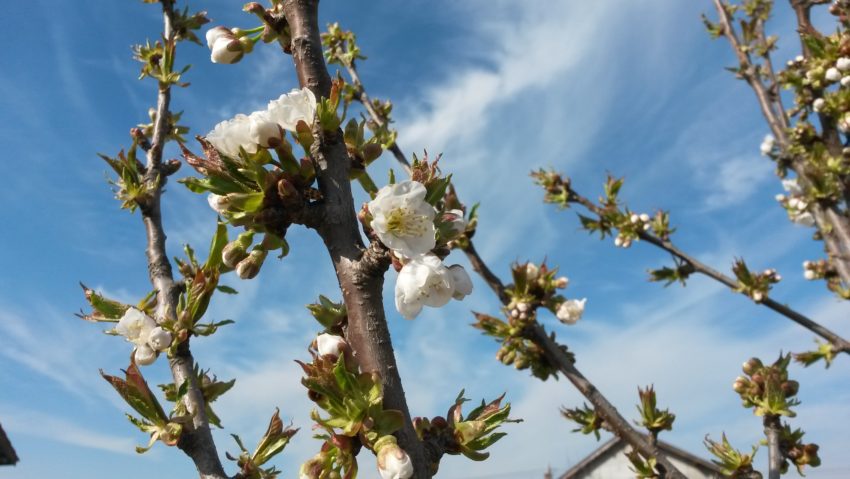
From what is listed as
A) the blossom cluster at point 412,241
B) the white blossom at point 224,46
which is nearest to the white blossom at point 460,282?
the blossom cluster at point 412,241

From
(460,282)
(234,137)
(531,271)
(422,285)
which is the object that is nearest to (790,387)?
(531,271)

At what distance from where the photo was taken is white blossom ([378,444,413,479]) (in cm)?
95

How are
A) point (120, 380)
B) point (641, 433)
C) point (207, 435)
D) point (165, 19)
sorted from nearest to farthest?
point (120, 380), point (207, 435), point (641, 433), point (165, 19)

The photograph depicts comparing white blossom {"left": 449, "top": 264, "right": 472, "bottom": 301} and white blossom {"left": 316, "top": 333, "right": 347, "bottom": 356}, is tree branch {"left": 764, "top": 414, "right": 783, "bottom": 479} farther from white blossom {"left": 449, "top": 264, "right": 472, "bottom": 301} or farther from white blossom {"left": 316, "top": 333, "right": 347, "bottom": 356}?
white blossom {"left": 316, "top": 333, "right": 347, "bottom": 356}

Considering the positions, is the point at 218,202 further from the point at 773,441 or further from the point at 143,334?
the point at 773,441

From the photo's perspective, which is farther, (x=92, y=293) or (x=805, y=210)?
(x=805, y=210)

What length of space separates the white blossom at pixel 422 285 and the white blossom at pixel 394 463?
283 mm

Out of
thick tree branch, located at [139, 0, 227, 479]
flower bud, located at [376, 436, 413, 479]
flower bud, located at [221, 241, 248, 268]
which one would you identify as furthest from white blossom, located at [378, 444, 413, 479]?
thick tree branch, located at [139, 0, 227, 479]

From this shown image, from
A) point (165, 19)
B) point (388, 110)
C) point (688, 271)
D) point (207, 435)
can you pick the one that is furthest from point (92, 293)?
point (688, 271)

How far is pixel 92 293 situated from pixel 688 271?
423 centimetres

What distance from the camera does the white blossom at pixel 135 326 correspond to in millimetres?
1875

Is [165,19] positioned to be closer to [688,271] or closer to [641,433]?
[641,433]

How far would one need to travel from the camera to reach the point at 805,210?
4.86 m

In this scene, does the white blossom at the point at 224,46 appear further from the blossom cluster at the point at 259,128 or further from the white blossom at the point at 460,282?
the white blossom at the point at 460,282
